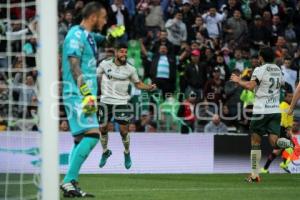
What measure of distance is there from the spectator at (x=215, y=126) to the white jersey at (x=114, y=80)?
3.08 meters

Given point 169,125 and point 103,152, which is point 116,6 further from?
point 103,152

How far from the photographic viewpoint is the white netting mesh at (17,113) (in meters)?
8.82

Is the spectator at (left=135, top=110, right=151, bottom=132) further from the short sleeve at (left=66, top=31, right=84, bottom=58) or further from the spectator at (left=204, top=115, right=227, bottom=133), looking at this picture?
the short sleeve at (left=66, top=31, right=84, bottom=58)

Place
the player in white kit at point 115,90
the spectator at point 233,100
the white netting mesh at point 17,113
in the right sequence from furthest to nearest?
the spectator at point 233,100
the player in white kit at point 115,90
the white netting mesh at point 17,113

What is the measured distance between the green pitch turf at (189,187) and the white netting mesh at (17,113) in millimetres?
1084

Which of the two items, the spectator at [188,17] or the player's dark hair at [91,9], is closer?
the player's dark hair at [91,9]

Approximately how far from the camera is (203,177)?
1500 centimetres

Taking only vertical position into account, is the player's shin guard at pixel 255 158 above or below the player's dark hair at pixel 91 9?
below

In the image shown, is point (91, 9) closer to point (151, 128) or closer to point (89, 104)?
point (89, 104)

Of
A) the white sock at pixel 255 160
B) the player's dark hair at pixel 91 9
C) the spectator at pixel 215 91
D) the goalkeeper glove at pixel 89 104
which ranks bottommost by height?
the white sock at pixel 255 160

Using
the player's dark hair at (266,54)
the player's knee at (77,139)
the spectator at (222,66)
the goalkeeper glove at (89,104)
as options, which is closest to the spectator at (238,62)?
the spectator at (222,66)

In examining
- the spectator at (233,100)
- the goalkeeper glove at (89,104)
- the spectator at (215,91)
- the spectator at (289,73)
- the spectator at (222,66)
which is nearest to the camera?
the goalkeeper glove at (89,104)

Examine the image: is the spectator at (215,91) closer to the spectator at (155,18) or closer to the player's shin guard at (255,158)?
the spectator at (155,18)

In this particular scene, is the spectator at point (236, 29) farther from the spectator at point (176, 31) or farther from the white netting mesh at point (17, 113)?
the white netting mesh at point (17, 113)
